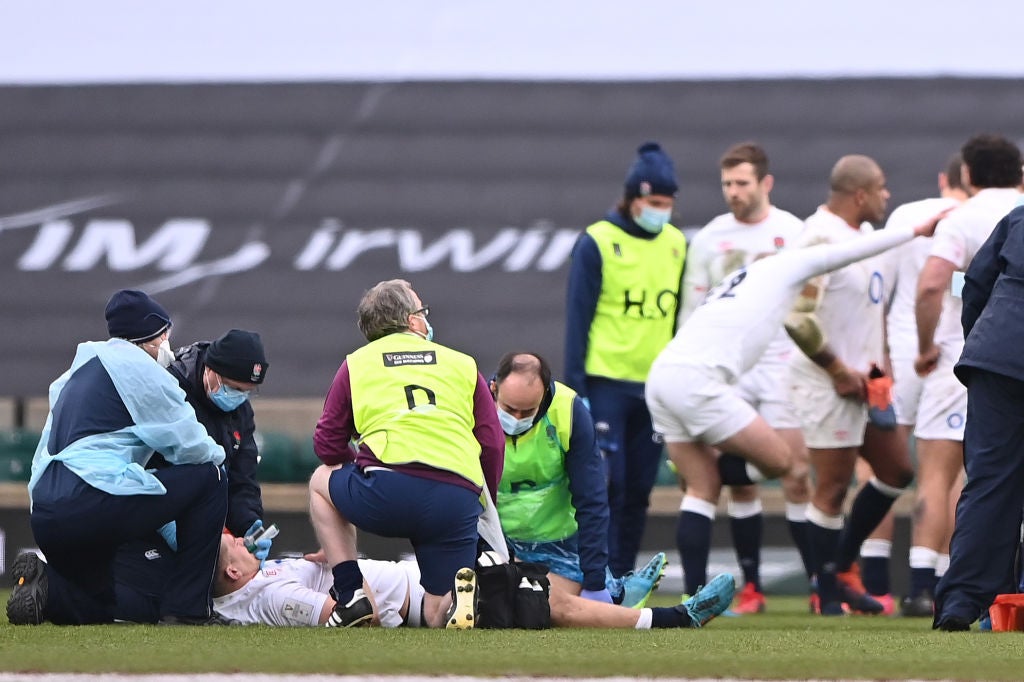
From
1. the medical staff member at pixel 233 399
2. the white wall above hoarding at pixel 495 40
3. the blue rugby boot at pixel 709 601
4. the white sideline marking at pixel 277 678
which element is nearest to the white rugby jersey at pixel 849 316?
the blue rugby boot at pixel 709 601

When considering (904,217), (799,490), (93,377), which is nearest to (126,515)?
(93,377)

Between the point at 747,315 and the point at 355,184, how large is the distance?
15.8ft

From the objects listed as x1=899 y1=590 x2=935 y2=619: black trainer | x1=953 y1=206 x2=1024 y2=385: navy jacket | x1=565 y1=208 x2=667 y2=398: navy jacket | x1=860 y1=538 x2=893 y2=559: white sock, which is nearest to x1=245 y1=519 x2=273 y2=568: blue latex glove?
x1=565 y1=208 x2=667 y2=398: navy jacket

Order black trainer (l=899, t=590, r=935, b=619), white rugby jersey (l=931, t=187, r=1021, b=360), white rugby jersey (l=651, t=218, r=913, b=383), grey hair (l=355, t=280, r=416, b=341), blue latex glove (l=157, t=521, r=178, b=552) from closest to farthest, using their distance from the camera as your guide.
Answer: grey hair (l=355, t=280, r=416, b=341)
blue latex glove (l=157, t=521, r=178, b=552)
white rugby jersey (l=931, t=187, r=1021, b=360)
black trainer (l=899, t=590, r=935, b=619)
white rugby jersey (l=651, t=218, r=913, b=383)

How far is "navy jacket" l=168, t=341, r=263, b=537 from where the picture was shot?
6.52 m

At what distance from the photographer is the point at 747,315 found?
25.5ft

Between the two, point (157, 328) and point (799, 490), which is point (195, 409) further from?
point (799, 490)

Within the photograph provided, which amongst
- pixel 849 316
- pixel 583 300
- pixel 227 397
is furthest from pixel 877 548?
pixel 227 397

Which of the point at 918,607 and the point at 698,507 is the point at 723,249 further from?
the point at 918,607

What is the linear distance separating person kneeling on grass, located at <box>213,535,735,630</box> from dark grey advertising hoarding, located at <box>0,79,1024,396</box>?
16.2ft

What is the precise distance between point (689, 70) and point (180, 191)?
10.8ft

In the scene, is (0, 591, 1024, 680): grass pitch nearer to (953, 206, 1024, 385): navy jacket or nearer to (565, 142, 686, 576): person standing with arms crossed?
(953, 206, 1024, 385): navy jacket

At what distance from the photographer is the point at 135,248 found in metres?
12.0

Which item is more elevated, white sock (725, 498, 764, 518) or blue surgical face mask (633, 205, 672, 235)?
blue surgical face mask (633, 205, 672, 235)
